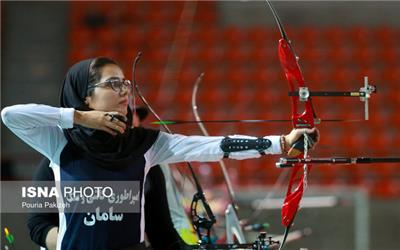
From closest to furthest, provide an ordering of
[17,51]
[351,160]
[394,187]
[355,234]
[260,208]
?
[351,160], [260,208], [355,234], [394,187], [17,51]

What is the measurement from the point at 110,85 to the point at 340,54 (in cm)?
428

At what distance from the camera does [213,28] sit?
245 inches

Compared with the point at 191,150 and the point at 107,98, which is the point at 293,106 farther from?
the point at 107,98

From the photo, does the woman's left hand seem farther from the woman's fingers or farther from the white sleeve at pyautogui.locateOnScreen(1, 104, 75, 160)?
the white sleeve at pyautogui.locateOnScreen(1, 104, 75, 160)

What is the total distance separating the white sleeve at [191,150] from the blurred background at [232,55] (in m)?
3.36

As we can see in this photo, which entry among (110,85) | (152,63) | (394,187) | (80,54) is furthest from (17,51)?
(110,85)

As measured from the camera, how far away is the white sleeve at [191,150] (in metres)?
1.93

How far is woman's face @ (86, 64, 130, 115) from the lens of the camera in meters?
1.98

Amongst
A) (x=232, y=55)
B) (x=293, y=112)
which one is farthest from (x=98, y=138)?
(x=232, y=55)

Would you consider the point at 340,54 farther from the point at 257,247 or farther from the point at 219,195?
the point at 257,247

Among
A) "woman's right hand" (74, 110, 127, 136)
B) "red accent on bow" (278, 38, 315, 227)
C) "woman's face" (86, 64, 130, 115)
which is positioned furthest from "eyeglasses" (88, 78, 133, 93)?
"red accent on bow" (278, 38, 315, 227)

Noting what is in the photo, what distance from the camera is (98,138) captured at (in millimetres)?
1946

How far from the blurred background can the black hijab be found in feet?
11.1

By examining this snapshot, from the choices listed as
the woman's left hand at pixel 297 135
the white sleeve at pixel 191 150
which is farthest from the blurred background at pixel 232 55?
the woman's left hand at pixel 297 135
